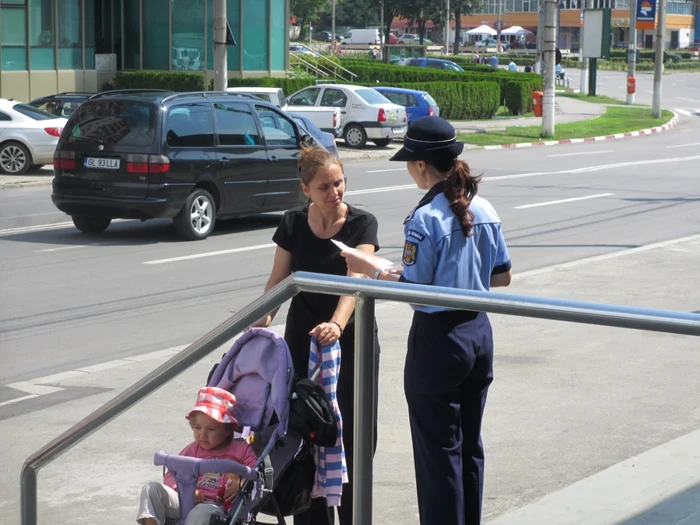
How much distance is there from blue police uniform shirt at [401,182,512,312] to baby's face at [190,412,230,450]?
2.67 feet

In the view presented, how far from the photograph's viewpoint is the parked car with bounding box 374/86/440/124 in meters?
29.1

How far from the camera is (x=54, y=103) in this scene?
2297cm

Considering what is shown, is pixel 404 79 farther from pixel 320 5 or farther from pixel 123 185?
pixel 320 5

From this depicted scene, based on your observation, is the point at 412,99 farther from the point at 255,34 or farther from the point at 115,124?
the point at 115,124

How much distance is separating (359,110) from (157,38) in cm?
1248

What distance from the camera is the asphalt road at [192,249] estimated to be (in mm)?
8469

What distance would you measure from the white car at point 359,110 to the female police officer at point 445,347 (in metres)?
22.7

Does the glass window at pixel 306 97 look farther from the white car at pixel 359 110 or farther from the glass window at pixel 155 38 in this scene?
the glass window at pixel 155 38

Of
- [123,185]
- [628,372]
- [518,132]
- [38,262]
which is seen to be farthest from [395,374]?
[518,132]

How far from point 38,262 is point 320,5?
96.5 m

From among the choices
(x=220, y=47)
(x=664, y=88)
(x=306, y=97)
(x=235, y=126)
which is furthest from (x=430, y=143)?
(x=664, y=88)

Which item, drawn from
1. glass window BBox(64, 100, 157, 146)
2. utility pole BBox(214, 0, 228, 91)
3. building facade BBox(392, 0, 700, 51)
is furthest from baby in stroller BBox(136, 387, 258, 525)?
building facade BBox(392, 0, 700, 51)

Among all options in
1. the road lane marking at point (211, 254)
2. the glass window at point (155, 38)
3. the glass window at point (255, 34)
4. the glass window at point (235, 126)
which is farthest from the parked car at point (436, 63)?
the road lane marking at point (211, 254)

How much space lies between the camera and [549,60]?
2948cm
